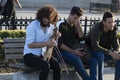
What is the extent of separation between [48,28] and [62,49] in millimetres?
521

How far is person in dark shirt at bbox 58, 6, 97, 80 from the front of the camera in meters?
7.23

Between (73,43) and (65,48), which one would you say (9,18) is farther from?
(65,48)

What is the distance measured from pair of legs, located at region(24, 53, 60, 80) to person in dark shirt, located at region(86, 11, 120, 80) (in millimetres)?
809

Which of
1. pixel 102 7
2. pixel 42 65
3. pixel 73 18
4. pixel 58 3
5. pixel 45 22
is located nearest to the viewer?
pixel 42 65

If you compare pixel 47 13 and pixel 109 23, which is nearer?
pixel 47 13

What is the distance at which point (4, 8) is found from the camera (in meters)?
13.4

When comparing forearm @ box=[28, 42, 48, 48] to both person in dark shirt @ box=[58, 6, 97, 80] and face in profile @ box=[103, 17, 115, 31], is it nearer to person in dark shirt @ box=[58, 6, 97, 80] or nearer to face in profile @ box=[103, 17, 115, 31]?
person in dark shirt @ box=[58, 6, 97, 80]

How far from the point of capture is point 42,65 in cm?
682

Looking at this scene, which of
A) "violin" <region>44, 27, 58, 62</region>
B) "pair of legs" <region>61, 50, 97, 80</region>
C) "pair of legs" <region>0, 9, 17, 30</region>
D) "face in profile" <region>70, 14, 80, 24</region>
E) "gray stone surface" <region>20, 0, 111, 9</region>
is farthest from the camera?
"gray stone surface" <region>20, 0, 111, 9</region>

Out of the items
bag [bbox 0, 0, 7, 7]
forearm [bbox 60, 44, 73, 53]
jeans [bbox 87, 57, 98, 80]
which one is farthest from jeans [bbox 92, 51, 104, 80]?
bag [bbox 0, 0, 7, 7]

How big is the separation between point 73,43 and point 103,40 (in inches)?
21.4

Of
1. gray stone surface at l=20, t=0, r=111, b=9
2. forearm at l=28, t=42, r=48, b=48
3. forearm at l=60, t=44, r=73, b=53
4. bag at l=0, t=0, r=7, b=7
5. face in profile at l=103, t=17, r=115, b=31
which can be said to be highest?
face in profile at l=103, t=17, r=115, b=31

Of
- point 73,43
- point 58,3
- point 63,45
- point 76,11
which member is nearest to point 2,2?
point 73,43

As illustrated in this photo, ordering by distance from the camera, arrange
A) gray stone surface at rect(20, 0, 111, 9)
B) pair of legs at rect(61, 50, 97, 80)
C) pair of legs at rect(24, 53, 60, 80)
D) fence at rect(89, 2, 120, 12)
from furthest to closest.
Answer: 1. gray stone surface at rect(20, 0, 111, 9)
2. fence at rect(89, 2, 120, 12)
3. pair of legs at rect(61, 50, 97, 80)
4. pair of legs at rect(24, 53, 60, 80)
